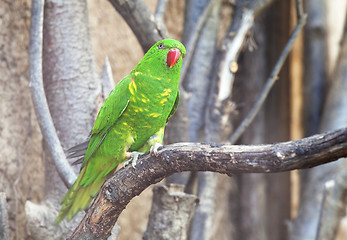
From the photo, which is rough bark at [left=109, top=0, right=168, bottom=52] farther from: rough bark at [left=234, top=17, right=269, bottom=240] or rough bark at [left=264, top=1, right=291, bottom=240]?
rough bark at [left=264, top=1, right=291, bottom=240]

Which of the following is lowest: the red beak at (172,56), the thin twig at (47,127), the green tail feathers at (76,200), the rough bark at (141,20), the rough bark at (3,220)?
the rough bark at (3,220)

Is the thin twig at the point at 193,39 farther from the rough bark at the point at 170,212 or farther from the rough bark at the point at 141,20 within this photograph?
the rough bark at the point at 170,212

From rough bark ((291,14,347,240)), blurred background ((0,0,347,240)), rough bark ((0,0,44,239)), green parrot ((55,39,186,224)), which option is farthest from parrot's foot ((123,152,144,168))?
rough bark ((291,14,347,240))

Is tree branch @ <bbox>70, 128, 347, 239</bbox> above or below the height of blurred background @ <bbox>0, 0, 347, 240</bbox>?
below

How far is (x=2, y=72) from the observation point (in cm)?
267

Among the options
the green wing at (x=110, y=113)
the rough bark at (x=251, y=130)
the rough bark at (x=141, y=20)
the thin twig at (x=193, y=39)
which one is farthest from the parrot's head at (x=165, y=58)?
the rough bark at (x=251, y=130)

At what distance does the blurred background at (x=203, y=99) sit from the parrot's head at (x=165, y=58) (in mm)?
531

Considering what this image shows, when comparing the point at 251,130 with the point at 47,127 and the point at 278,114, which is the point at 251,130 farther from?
the point at 47,127

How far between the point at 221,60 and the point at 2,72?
5.12 ft

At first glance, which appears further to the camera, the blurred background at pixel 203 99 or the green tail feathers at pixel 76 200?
the blurred background at pixel 203 99

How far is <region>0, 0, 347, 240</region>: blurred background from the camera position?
261cm

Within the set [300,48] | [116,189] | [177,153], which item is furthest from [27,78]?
[300,48]

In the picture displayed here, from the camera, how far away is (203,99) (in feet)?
10.6

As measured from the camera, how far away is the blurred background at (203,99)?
8.56 ft
